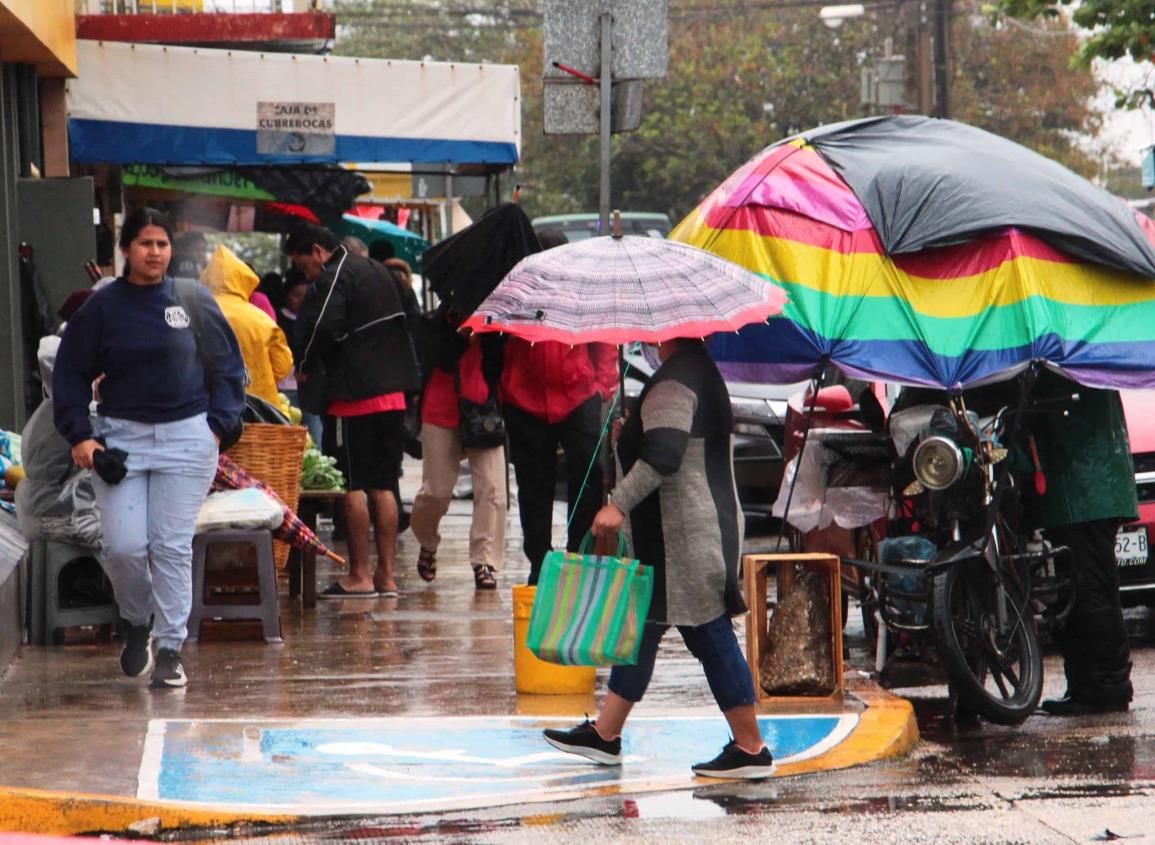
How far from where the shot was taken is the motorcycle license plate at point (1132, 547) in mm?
9750

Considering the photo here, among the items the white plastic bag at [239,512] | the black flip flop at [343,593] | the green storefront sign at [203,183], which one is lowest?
the black flip flop at [343,593]

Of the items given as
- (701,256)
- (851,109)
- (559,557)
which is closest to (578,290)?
(701,256)

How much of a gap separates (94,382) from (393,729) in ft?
8.32

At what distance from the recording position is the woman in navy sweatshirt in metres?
8.01

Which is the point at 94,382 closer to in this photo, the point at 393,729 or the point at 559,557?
the point at 393,729

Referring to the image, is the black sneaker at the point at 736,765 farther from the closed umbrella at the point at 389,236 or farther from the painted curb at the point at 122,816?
the closed umbrella at the point at 389,236

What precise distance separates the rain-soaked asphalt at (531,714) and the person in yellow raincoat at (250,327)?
1.60 metres

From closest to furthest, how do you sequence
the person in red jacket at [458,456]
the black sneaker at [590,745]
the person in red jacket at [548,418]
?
the black sneaker at [590,745]
the person in red jacket at [548,418]
the person in red jacket at [458,456]

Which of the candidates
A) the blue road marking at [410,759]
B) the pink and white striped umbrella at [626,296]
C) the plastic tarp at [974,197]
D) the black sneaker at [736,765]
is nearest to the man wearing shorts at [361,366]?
the plastic tarp at [974,197]

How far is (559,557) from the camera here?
6.74 m

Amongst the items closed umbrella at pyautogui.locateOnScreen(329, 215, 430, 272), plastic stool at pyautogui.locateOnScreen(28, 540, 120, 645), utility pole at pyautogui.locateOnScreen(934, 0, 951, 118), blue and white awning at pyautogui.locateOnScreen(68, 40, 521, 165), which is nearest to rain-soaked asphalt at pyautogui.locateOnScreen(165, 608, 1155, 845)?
plastic stool at pyautogui.locateOnScreen(28, 540, 120, 645)

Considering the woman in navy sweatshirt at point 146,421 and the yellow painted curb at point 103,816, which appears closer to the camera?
the yellow painted curb at point 103,816

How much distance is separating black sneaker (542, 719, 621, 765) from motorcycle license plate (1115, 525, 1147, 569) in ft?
12.8

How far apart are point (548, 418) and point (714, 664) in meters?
4.25
